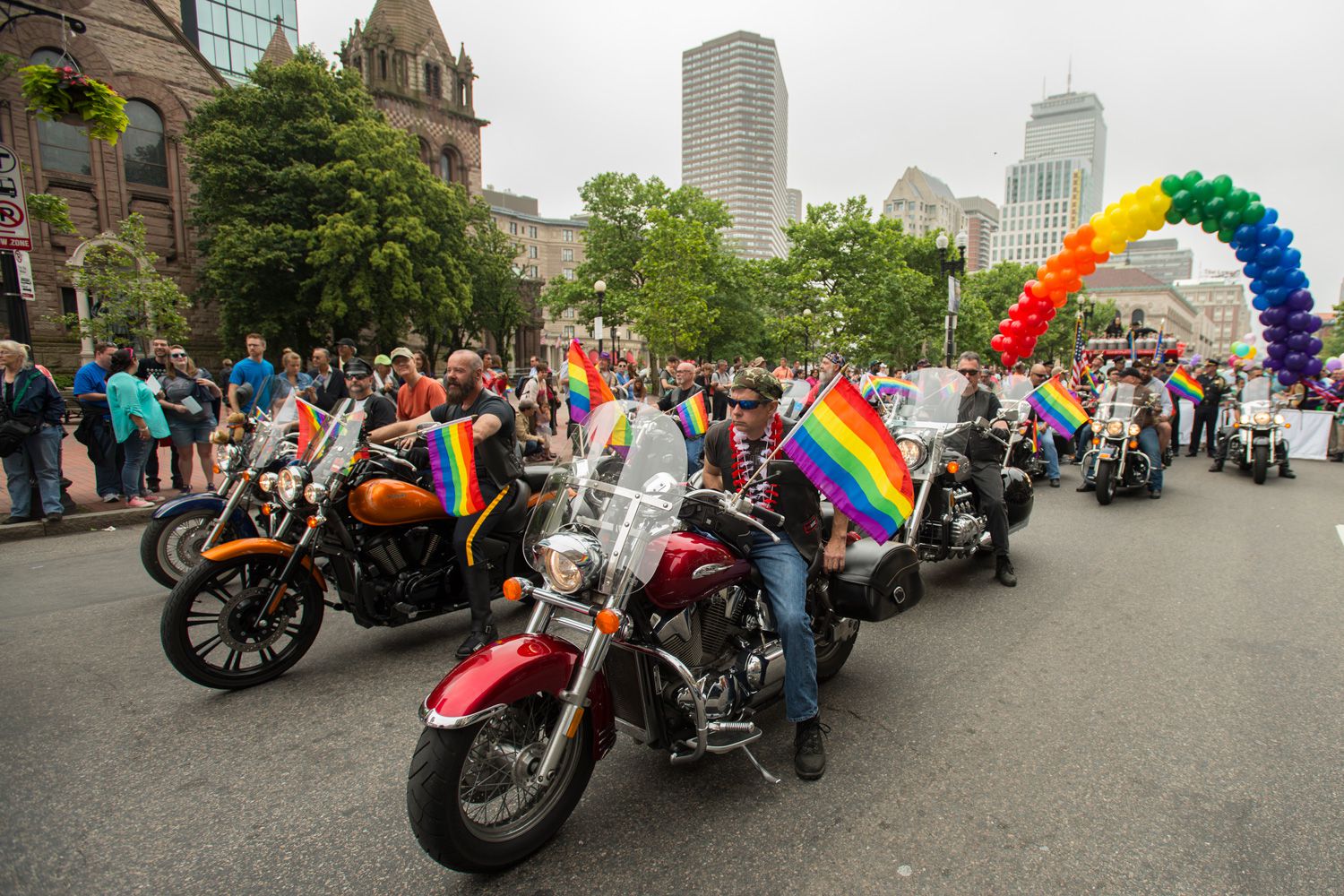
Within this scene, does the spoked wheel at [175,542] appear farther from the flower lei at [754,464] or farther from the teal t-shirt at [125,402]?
the flower lei at [754,464]

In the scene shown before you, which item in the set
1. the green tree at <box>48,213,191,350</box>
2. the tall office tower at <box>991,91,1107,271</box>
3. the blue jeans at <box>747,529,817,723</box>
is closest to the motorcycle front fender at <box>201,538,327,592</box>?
the blue jeans at <box>747,529,817,723</box>

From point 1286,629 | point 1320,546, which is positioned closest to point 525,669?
point 1286,629

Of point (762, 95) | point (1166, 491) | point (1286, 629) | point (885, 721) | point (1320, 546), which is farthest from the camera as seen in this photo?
point (762, 95)

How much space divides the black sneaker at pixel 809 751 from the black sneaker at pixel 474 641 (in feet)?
6.69

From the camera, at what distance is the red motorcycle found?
7.64 ft

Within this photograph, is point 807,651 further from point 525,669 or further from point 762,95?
point 762,95

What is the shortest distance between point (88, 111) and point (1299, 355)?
19.6 metres

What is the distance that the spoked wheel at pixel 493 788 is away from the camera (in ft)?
7.46

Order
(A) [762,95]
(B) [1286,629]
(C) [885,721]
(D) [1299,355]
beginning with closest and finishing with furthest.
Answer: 1. (C) [885,721]
2. (B) [1286,629]
3. (D) [1299,355]
4. (A) [762,95]

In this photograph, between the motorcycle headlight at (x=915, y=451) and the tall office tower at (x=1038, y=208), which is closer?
the motorcycle headlight at (x=915, y=451)

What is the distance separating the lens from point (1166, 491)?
1051cm

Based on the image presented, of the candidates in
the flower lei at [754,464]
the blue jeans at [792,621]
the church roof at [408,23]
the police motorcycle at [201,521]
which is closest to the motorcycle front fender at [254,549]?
the police motorcycle at [201,521]

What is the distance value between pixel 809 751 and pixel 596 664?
1171 millimetres

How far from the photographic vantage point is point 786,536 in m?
3.29
